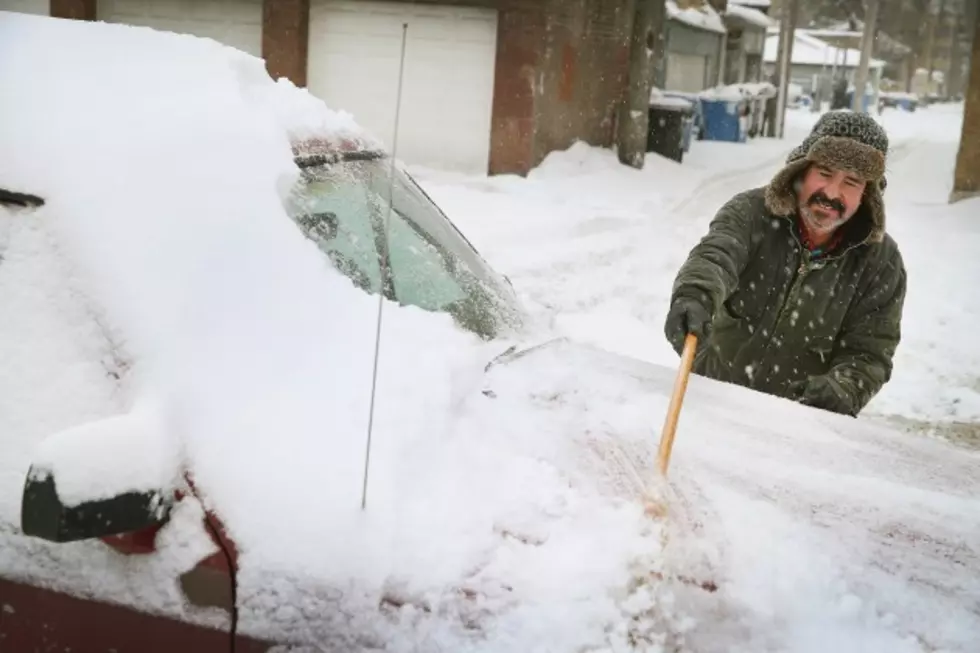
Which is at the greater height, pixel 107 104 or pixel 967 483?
pixel 107 104

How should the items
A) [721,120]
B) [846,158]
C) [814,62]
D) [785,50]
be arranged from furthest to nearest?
[814,62]
[785,50]
[721,120]
[846,158]

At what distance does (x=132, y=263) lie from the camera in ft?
5.54

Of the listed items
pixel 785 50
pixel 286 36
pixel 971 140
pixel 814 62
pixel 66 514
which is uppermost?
pixel 814 62

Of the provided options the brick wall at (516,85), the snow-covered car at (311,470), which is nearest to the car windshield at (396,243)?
the snow-covered car at (311,470)

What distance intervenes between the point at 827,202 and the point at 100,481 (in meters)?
2.38

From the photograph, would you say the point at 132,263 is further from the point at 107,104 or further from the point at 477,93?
the point at 477,93

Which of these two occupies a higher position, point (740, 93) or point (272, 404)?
point (740, 93)

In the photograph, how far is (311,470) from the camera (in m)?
1.55

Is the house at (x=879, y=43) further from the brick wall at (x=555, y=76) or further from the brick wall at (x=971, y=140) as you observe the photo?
the brick wall at (x=971, y=140)

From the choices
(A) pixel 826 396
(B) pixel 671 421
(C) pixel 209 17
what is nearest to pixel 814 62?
(C) pixel 209 17

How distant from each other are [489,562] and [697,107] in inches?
889

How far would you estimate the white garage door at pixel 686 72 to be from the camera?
25.9 metres

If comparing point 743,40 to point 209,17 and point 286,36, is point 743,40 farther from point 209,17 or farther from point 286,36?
point 209,17

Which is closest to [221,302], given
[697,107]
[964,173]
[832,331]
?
[832,331]
